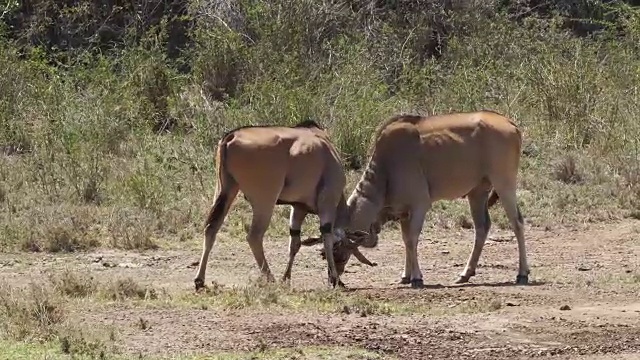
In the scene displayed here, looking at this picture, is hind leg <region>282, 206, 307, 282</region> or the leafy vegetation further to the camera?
the leafy vegetation

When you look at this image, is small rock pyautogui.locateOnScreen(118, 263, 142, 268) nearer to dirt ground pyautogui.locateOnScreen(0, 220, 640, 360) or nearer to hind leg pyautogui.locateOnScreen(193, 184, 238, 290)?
dirt ground pyautogui.locateOnScreen(0, 220, 640, 360)

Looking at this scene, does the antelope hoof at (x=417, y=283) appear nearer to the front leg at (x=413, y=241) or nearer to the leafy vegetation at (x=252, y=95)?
the front leg at (x=413, y=241)

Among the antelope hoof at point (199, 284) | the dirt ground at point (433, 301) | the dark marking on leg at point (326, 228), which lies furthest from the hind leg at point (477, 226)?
the antelope hoof at point (199, 284)

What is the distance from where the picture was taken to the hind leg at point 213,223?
10.9 meters

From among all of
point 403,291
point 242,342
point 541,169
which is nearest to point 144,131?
point 541,169

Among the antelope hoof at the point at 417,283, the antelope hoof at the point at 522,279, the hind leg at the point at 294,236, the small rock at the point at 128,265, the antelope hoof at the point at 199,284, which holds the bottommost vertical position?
the small rock at the point at 128,265

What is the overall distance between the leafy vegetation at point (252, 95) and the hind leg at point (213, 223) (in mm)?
2239

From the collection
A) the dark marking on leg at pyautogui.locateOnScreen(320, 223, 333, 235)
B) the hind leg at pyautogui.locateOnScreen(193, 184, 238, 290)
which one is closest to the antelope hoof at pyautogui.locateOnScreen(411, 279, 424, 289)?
the dark marking on leg at pyautogui.locateOnScreen(320, 223, 333, 235)

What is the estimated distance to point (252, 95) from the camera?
17.6 m

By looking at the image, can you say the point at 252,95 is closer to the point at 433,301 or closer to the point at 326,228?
the point at 326,228

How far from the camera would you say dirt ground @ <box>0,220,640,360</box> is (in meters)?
8.61

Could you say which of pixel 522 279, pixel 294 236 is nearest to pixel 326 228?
pixel 294 236

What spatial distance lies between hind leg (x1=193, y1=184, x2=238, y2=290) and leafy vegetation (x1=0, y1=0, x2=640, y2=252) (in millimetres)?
2239

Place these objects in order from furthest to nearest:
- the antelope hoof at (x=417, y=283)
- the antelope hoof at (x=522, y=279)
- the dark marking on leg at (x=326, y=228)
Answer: the antelope hoof at (x=522, y=279), the dark marking on leg at (x=326, y=228), the antelope hoof at (x=417, y=283)
